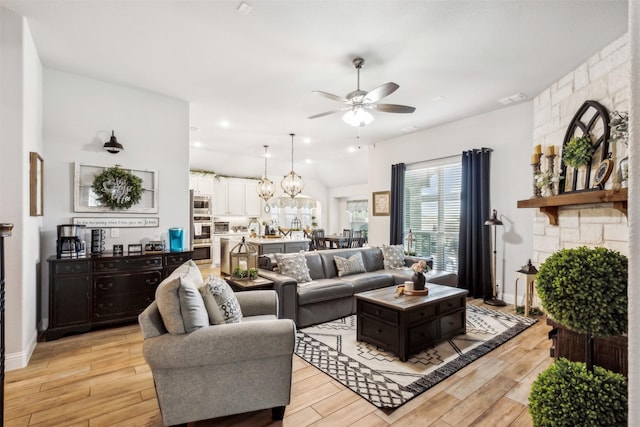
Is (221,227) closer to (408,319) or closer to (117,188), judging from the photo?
(117,188)

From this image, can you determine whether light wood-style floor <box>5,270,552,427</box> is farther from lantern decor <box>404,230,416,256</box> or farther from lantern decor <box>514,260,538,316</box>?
lantern decor <box>404,230,416,256</box>

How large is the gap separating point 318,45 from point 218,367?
2.96 meters

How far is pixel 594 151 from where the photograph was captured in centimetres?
328

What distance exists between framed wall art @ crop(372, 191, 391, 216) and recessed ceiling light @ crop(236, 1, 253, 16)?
16.3 feet

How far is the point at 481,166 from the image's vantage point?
5234mm

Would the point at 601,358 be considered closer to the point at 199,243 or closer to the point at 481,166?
the point at 481,166

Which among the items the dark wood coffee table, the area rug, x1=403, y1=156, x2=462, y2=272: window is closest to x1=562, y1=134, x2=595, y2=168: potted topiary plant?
the dark wood coffee table

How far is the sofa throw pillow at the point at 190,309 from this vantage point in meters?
1.92

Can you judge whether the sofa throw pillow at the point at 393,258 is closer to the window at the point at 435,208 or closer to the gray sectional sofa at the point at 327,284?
the gray sectional sofa at the point at 327,284

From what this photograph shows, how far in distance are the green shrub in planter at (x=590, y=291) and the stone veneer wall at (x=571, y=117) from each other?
2.39m

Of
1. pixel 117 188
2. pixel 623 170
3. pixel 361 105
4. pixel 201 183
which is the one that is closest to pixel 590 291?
pixel 623 170

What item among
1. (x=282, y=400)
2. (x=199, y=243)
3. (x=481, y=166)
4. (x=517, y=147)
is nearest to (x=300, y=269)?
(x=282, y=400)

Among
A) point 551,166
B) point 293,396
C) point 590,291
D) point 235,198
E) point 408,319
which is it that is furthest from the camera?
point 235,198

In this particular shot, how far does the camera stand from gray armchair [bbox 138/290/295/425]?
1.85m
